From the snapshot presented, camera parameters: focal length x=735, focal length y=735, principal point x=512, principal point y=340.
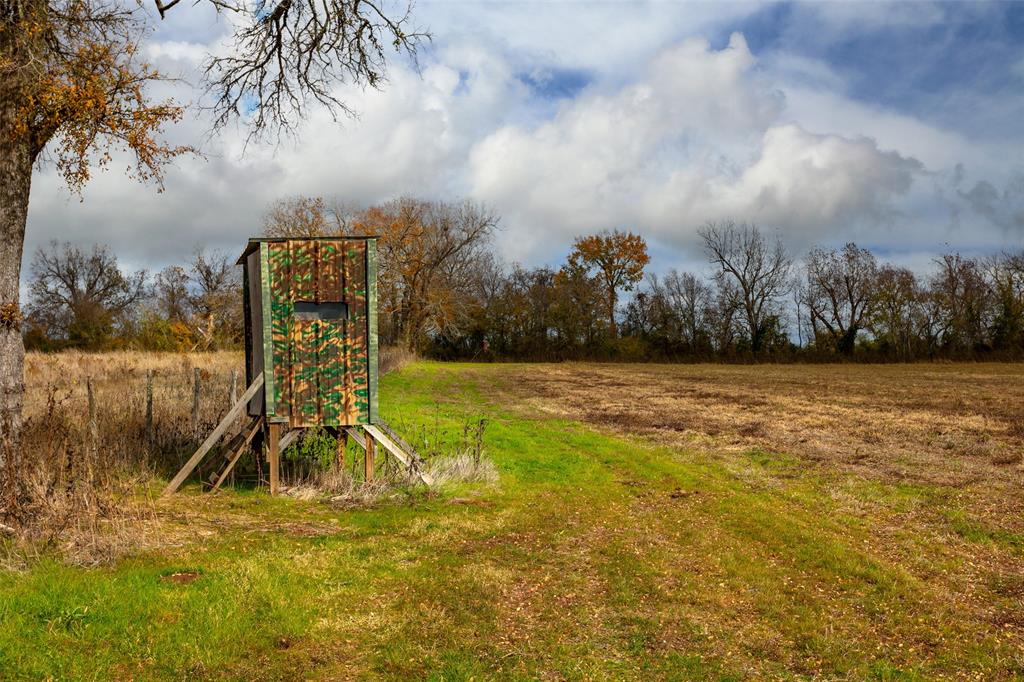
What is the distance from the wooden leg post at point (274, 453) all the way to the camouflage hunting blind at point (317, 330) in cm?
13

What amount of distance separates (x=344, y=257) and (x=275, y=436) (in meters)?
2.85

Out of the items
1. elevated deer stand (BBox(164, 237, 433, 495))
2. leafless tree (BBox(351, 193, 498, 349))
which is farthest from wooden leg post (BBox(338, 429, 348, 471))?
leafless tree (BBox(351, 193, 498, 349))

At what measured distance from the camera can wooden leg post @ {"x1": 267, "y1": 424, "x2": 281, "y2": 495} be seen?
35.6ft

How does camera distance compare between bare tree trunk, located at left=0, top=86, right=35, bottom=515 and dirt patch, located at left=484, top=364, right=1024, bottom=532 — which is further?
dirt patch, located at left=484, top=364, right=1024, bottom=532

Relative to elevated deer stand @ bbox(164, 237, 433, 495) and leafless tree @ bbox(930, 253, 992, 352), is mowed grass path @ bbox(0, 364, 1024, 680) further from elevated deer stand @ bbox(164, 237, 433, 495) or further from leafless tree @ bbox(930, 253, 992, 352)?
leafless tree @ bbox(930, 253, 992, 352)

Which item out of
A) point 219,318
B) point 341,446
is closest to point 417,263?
point 219,318

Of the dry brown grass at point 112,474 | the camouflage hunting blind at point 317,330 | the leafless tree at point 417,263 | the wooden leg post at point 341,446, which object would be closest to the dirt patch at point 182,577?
the dry brown grass at point 112,474

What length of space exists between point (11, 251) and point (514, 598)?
710cm

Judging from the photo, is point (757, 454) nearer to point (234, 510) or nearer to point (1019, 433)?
point (1019, 433)

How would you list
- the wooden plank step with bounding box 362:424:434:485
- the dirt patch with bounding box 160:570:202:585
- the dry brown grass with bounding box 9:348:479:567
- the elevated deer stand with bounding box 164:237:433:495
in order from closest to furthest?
the dirt patch with bounding box 160:570:202:585, the dry brown grass with bounding box 9:348:479:567, the elevated deer stand with bounding box 164:237:433:495, the wooden plank step with bounding box 362:424:434:485

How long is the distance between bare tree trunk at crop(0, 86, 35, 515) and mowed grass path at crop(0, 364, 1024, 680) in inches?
85.9

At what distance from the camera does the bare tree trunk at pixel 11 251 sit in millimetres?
8539

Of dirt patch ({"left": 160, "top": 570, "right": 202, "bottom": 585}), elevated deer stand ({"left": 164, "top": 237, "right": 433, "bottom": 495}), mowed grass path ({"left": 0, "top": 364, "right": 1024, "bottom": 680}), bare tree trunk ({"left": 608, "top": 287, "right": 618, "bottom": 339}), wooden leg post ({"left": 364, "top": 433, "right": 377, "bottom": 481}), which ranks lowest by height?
mowed grass path ({"left": 0, "top": 364, "right": 1024, "bottom": 680})

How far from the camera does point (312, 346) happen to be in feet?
36.1
